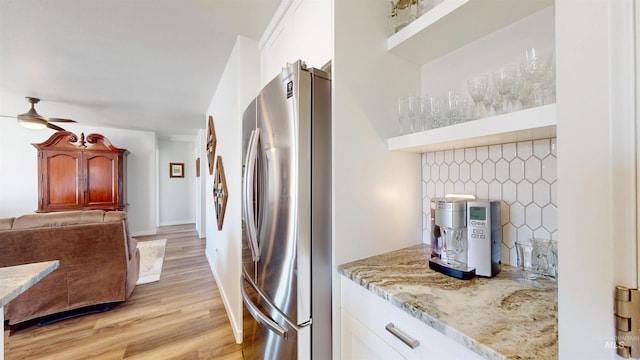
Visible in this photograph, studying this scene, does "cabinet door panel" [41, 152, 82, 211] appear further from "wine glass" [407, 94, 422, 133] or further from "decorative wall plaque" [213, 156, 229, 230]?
"wine glass" [407, 94, 422, 133]

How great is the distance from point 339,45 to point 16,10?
216 cm

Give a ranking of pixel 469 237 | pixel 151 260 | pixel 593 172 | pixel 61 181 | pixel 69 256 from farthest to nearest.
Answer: pixel 61 181
pixel 151 260
pixel 69 256
pixel 469 237
pixel 593 172

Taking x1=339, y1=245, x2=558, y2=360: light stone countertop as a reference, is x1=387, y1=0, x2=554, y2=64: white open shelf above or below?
above

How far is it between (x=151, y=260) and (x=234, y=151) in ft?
9.73

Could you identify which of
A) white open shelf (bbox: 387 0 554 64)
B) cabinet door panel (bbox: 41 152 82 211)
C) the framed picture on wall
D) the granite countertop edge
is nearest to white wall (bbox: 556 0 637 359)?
the granite countertop edge

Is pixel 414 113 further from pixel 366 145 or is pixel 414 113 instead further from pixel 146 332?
pixel 146 332

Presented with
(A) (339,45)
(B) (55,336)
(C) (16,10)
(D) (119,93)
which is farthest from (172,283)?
(A) (339,45)

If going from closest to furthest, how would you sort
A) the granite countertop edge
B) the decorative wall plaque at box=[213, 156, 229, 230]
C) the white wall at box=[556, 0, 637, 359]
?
the white wall at box=[556, 0, 637, 359] < the granite countertop edge < the decorative wall plaque at box=[213, 156, 229, 230]

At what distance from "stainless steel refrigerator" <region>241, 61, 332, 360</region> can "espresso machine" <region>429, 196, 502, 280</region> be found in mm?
461

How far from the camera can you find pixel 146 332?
1979mm

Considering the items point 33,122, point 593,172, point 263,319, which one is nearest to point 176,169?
point 33,122

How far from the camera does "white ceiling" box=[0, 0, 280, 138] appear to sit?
1.56 metres

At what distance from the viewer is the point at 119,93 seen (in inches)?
123

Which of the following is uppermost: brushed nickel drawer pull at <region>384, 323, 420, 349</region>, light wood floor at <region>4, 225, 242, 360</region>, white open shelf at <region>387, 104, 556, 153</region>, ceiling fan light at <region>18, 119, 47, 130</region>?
ceiling fan light at <region>18, 119, 47, 130</region>
